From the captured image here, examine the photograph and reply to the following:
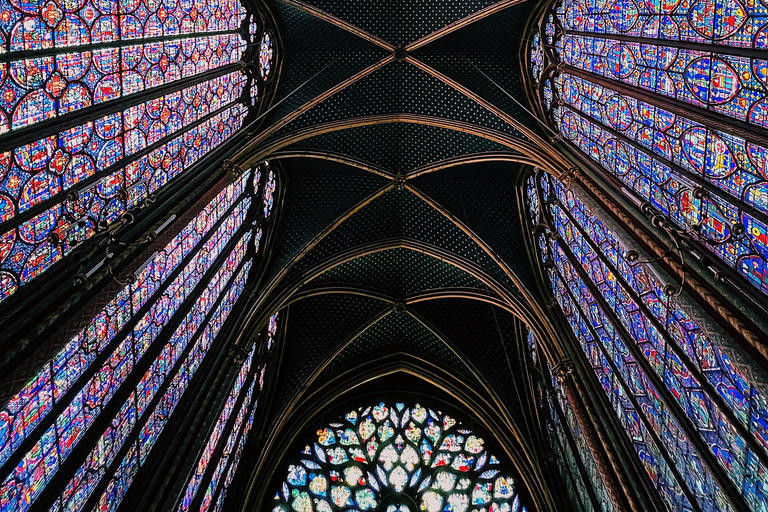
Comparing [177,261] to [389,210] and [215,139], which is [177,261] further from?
[389,210]

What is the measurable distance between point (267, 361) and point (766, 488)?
11.8 metres

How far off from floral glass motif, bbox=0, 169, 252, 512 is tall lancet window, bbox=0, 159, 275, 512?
0.01 meters

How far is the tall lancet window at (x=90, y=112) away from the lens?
23.6 feet

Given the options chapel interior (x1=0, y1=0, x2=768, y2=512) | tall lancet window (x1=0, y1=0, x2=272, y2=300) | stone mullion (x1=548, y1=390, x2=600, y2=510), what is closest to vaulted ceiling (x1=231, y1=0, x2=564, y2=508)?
chapel interior (x1=0, y1=0, x2=768, y2=512)

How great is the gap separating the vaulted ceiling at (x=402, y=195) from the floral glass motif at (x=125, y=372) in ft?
6.42

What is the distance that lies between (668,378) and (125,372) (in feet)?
26.1

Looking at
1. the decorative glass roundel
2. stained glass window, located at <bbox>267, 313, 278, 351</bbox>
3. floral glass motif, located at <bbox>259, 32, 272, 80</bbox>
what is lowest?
the decorative glass roundel

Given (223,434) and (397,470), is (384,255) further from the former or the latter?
(223,434)

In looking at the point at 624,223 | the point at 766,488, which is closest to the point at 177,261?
the point at 624,223

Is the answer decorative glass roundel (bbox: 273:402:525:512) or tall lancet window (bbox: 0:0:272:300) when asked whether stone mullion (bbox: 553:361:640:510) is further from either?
tall lancet window (bbox: 0:0:272:300)

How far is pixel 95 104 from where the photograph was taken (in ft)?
28.1

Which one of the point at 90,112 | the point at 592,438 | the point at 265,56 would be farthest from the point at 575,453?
the point at 265,56

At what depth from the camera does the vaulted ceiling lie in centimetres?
1397

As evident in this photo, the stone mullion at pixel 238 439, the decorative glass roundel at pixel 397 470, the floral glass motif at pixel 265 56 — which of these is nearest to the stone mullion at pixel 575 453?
the decorative glass roundel at pixel 397 470
